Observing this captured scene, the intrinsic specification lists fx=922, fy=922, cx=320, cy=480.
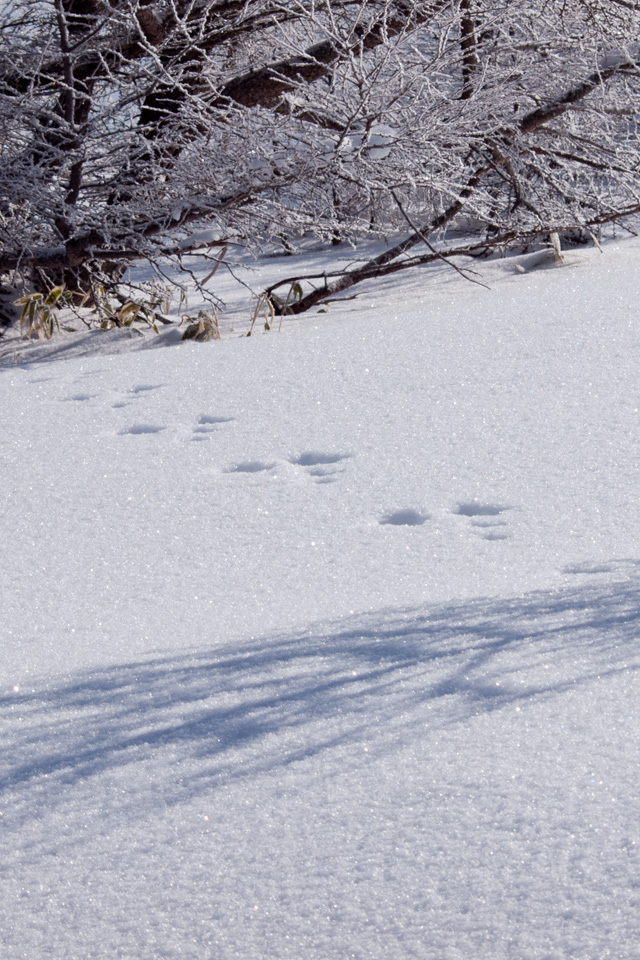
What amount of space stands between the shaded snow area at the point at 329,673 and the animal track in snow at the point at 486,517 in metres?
0.01

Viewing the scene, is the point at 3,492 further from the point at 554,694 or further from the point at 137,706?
the point at 554,694

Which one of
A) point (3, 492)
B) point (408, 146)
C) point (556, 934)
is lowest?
point (556, 934)

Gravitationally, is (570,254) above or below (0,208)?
below

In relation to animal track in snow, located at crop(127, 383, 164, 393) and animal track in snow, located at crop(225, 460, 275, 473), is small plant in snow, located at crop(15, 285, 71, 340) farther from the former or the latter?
animal track in snow, located at crop(225, 460, 275, 473)

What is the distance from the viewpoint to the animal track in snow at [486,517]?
220 cm

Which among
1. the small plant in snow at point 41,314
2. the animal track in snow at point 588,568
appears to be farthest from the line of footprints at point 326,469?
the small plant in snow at point 41,314

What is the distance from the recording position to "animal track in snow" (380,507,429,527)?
233cm

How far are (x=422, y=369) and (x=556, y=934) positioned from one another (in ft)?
9.01

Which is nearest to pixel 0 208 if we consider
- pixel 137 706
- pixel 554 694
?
pixel 137 706

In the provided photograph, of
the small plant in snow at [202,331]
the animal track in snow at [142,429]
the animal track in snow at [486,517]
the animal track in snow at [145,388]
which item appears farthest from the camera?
the small plant in snow at [202,331]

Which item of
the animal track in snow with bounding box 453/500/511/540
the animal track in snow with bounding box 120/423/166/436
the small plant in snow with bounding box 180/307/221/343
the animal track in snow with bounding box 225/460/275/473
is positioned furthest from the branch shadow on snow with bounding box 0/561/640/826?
the small plant in snow with bounding box 180/307/221/343

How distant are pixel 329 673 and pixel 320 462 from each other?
4.33 feet

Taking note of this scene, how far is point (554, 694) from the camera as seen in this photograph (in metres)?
1.44

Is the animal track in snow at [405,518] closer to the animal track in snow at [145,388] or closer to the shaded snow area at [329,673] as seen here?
the shaded snow area at [329,673]
